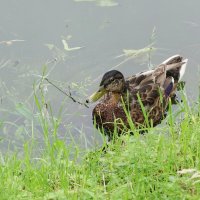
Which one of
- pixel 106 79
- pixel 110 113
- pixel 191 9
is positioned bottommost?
pixel 110 113

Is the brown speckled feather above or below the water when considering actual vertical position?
below

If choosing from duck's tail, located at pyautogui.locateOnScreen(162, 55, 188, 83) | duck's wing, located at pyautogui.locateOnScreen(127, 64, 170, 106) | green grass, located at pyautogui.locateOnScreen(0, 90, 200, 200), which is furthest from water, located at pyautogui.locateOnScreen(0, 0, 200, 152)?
green grass, located at pyautogui.locateOnScreen(0, 90, 200, 200)

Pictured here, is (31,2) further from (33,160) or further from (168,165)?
(168,165)

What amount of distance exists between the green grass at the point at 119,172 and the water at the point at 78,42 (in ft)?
5.79

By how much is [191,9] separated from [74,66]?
197 cm

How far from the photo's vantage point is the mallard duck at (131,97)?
574cm

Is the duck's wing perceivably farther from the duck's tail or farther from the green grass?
the green grass

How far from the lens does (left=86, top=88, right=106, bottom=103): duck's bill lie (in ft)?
19.4

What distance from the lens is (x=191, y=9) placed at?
754 cm

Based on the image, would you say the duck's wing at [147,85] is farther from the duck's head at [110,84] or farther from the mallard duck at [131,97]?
the duck's head at [110,84]

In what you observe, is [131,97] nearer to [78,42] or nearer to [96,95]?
[96,95]

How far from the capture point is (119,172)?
3551 mm

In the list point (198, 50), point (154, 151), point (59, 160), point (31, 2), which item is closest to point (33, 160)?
point (59, 160)

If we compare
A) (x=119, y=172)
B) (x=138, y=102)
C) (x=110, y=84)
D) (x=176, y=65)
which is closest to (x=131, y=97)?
(x=138, y=102)
